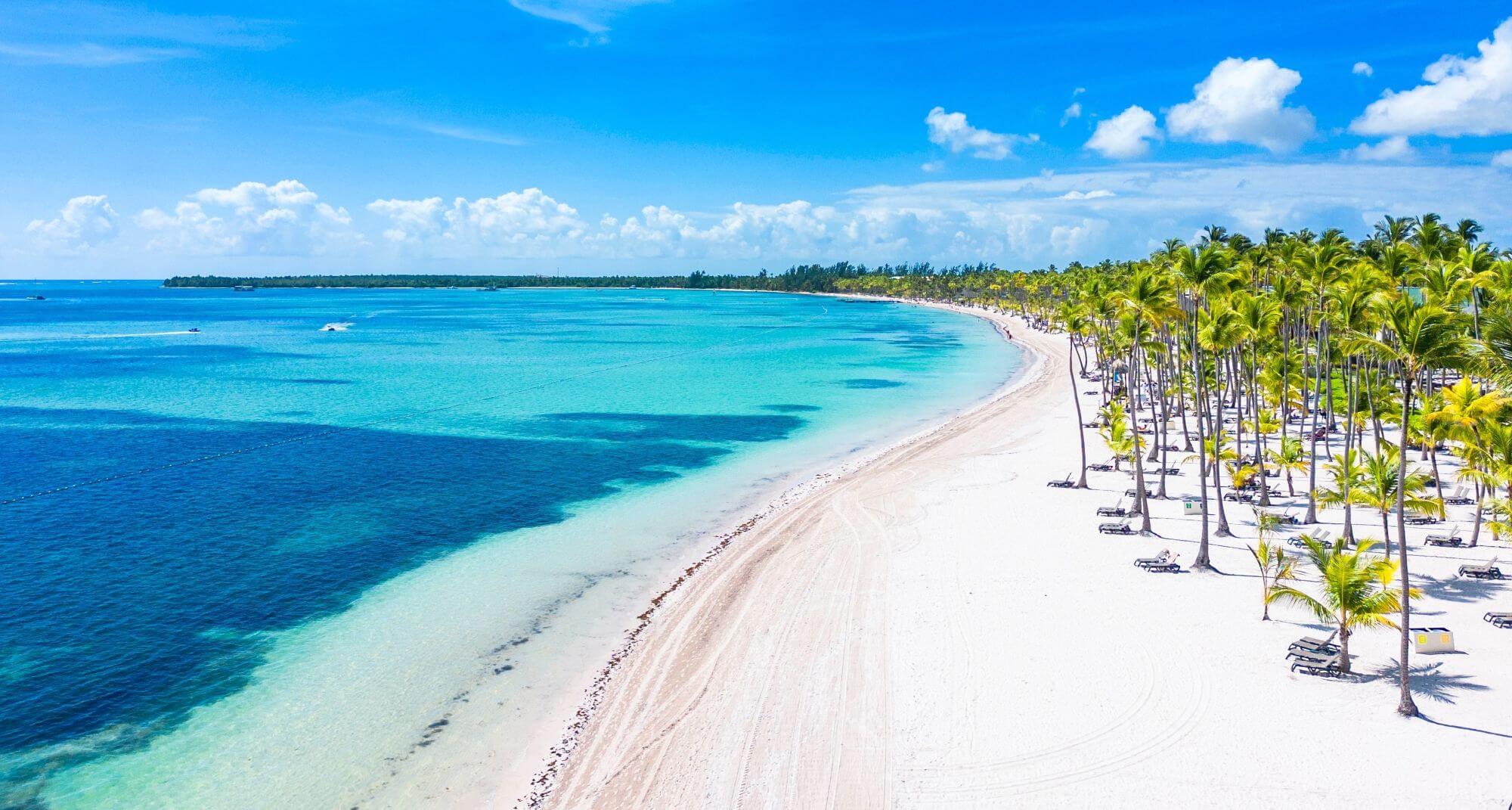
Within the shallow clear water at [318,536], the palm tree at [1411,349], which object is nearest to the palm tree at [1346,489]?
the palm tree at [1411,349]

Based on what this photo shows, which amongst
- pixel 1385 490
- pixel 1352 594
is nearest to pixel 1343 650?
pixel 1352 594

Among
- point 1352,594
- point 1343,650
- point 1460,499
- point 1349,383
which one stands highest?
point 1349,383

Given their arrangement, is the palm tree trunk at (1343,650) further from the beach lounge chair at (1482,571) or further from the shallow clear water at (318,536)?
the shallow clear water at (318,536)

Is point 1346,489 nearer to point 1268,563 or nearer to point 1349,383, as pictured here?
point 1268,563

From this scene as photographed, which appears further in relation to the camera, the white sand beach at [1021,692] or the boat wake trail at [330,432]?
the boat wake trail at [330,432]

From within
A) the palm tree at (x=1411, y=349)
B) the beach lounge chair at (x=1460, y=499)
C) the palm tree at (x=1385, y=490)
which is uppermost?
the palm tree at (x=1411, y=349)

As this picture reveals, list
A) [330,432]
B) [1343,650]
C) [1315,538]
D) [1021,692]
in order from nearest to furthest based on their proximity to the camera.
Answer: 1. [1343,650]
2. [1021,692]
3. [1315,538]
4. [330,432]

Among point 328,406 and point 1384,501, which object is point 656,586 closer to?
point 1384,501
